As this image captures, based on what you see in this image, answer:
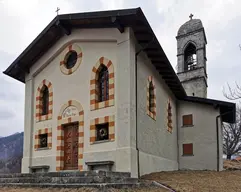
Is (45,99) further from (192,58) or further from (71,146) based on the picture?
(192,58)

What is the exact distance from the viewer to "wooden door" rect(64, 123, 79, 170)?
13.4m

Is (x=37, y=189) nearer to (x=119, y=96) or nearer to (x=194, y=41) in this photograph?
(x=119, y=96)

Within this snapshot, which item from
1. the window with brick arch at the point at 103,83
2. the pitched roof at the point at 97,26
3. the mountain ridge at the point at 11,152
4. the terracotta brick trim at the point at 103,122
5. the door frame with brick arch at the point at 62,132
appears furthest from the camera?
the mountain ridge at the point at 11,152

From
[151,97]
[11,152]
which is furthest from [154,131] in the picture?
[11,152]

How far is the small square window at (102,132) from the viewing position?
40.8 ft

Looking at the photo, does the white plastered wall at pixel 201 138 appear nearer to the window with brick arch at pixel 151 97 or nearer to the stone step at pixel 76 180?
the window with brick arch at pixel 151 97

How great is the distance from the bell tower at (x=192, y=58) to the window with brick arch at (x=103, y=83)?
14.3 m

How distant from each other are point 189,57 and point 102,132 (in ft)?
58.9

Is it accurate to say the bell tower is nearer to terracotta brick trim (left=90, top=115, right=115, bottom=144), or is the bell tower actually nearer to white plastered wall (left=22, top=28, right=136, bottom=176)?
white plastered wall (left=22, top=28, right=136, bottom=176)

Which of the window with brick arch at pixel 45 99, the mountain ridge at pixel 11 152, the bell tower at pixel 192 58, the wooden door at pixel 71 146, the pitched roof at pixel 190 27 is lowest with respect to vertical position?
the mountain ridge at pixel 11 152

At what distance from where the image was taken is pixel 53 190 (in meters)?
8.70

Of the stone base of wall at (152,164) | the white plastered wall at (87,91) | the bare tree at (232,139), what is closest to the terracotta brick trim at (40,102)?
the white plastered wall at (87,91)

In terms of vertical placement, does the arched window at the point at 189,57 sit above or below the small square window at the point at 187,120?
above

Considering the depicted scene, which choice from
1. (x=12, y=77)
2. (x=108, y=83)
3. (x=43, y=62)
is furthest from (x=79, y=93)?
(x=12, y=77)
